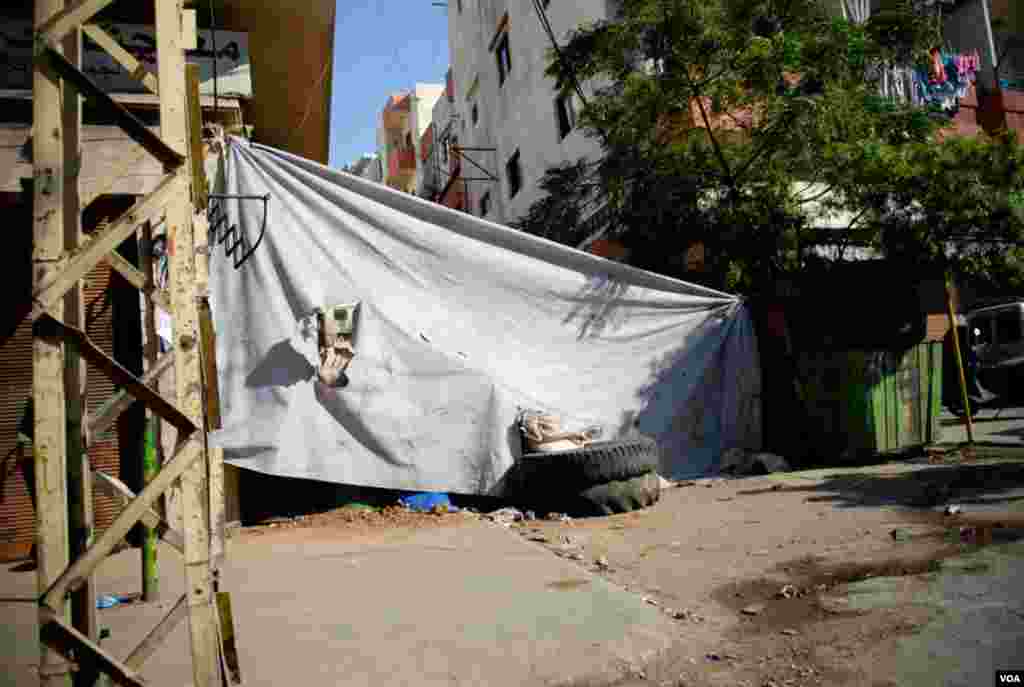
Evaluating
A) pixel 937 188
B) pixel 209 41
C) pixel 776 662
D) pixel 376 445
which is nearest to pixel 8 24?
pixel 209 41

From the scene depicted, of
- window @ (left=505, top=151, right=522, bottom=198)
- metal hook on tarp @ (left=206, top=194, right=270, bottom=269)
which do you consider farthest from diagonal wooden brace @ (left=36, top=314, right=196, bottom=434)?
window @ (left=505, top=151, right=522, bottom=198)

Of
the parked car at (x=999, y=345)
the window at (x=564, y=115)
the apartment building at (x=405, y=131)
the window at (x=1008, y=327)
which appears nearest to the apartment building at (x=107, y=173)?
the window at (x=564, y=115)

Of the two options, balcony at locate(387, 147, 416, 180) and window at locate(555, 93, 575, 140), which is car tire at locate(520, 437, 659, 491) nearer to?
window at locate(555, 93, 575, 140)

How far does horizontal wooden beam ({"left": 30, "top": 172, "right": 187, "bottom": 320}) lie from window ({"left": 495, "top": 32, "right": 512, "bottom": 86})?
18.1 m

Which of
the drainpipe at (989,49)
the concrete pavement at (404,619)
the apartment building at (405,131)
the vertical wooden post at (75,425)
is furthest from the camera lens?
the apartment building at (405,131)

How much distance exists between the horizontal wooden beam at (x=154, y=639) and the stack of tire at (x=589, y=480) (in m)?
4.05

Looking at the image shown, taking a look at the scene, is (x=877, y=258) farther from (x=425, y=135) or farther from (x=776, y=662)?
(x=425, y=135)

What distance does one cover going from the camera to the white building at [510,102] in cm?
1537

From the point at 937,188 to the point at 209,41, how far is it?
23.7ft

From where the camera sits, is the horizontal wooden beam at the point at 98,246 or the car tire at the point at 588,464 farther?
the car tire at the point at 588,464

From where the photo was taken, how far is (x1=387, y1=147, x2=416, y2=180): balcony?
3538 centimetres

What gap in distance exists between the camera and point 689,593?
3.69m

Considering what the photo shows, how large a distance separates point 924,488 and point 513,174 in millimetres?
15378

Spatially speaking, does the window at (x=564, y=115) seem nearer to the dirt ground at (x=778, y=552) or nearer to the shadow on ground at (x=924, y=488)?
the dirt ground at (x=778, y=552)
